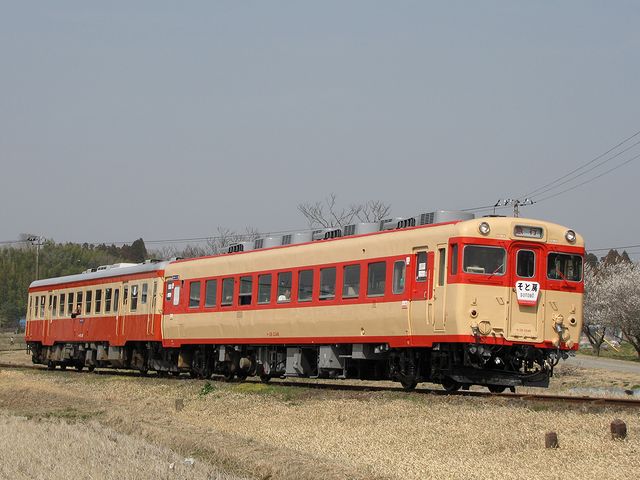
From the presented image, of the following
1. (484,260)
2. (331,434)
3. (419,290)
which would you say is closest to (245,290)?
(419,290)

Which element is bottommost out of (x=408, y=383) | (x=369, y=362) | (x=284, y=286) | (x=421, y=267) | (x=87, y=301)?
(x=408, y=383)

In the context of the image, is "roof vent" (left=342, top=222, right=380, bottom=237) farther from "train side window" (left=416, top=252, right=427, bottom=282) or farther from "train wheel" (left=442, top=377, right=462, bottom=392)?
"train wheel" (left=442, top=377, right=462, bottom=392)

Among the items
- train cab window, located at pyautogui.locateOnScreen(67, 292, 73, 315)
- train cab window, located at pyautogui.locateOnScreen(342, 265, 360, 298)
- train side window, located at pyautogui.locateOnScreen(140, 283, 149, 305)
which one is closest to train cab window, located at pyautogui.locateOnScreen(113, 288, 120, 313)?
train side window, located at pyautogui.locateOnScreen(140, 283, 149, 305)

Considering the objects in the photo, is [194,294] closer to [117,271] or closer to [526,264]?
[117,271]

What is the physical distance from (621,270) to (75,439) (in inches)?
2334

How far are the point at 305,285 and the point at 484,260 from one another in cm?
537

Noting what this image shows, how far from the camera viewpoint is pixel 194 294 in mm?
26969

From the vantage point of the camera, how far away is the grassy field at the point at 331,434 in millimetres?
11031

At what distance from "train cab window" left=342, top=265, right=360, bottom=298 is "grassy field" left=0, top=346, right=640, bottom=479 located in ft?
6.74

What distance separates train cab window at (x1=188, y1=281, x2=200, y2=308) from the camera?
26.8 meters

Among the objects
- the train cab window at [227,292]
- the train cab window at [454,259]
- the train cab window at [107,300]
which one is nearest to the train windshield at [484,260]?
the train cab window at [454,259]

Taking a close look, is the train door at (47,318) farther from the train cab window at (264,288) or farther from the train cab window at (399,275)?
the train cab window at (399,275)

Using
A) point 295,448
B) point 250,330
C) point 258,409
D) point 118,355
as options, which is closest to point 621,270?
point 118,355

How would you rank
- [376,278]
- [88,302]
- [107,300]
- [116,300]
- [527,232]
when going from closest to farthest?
[527,232]
[376,278]
[116,300]
[107,300]
[88,302]
